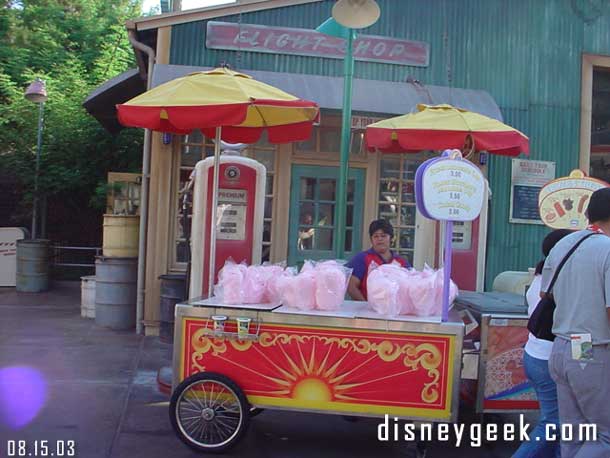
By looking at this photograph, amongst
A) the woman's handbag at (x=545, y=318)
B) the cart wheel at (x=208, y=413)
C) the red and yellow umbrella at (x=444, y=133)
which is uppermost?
the red and yellow umbrella at (x=444, y=133)

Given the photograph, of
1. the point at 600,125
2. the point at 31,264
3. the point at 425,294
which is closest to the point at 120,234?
the point at 31,264

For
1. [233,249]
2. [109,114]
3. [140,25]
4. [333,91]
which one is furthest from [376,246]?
[109,114]

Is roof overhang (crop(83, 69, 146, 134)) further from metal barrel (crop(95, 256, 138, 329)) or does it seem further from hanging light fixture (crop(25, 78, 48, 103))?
metal barrel (crop(95, 256, 138, 329))

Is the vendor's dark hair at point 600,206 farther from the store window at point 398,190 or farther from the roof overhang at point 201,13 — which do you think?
the roof overhang at point 201,13

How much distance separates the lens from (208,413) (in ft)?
15.5

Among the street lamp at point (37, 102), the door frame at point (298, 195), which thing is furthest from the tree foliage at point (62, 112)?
the door frame at point (298, 195)

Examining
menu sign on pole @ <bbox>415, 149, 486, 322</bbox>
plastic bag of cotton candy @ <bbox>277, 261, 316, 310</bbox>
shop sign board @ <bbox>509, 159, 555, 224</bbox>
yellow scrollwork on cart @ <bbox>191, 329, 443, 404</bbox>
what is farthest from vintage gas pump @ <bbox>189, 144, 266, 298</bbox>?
shop sign board @ <bbox>509, 159, 555, 224</bbox>

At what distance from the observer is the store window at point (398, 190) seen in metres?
9.23

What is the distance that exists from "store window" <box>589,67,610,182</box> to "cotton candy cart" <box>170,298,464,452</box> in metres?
6.83

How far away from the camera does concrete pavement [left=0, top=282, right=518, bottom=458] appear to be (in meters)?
4.90

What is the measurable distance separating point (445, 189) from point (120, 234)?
5.69 meters

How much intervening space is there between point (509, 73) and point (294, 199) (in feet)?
11.4

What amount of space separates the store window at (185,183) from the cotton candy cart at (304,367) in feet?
13.2
